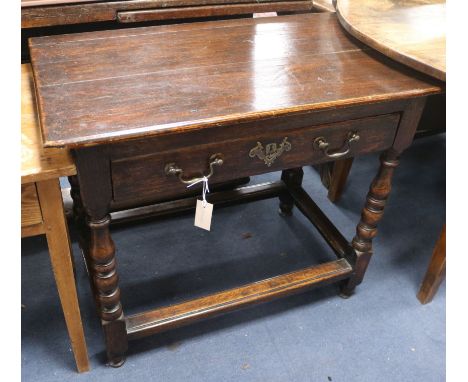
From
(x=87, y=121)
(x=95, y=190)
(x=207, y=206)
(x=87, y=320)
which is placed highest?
(x=87, y=121)

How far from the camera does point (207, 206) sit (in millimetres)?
1108

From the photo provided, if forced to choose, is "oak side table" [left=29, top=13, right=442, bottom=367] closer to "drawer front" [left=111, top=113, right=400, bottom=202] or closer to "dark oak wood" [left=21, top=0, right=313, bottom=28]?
"drawer front" [left=111, top=113, right=400, bottom=202]

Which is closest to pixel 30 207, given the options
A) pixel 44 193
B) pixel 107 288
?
pixel 44 193

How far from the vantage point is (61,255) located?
106cm

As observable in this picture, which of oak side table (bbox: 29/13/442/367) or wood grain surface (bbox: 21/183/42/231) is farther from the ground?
oak side table (bbox: 29/13/442/367)

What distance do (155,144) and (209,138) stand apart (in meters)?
0.11

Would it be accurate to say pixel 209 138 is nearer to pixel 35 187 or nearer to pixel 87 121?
pixel 87 121

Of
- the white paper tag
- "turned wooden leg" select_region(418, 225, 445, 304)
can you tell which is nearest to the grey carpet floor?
"turned wooden leg" select_region(418, 225, 445, 304)

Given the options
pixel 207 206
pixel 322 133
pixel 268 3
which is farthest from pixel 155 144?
pixel 268 3

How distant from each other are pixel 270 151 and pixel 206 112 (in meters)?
0.19

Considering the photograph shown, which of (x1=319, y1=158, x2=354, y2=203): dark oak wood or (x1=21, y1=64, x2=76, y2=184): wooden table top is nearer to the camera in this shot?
(x1=21, y1=64, x2=76, y2=184): wooden table top

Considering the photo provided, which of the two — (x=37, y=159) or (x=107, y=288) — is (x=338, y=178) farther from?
(x=37, y=159)

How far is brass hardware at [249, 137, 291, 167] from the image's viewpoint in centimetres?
102

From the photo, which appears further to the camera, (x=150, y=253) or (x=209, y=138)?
(x=150, y=253)
